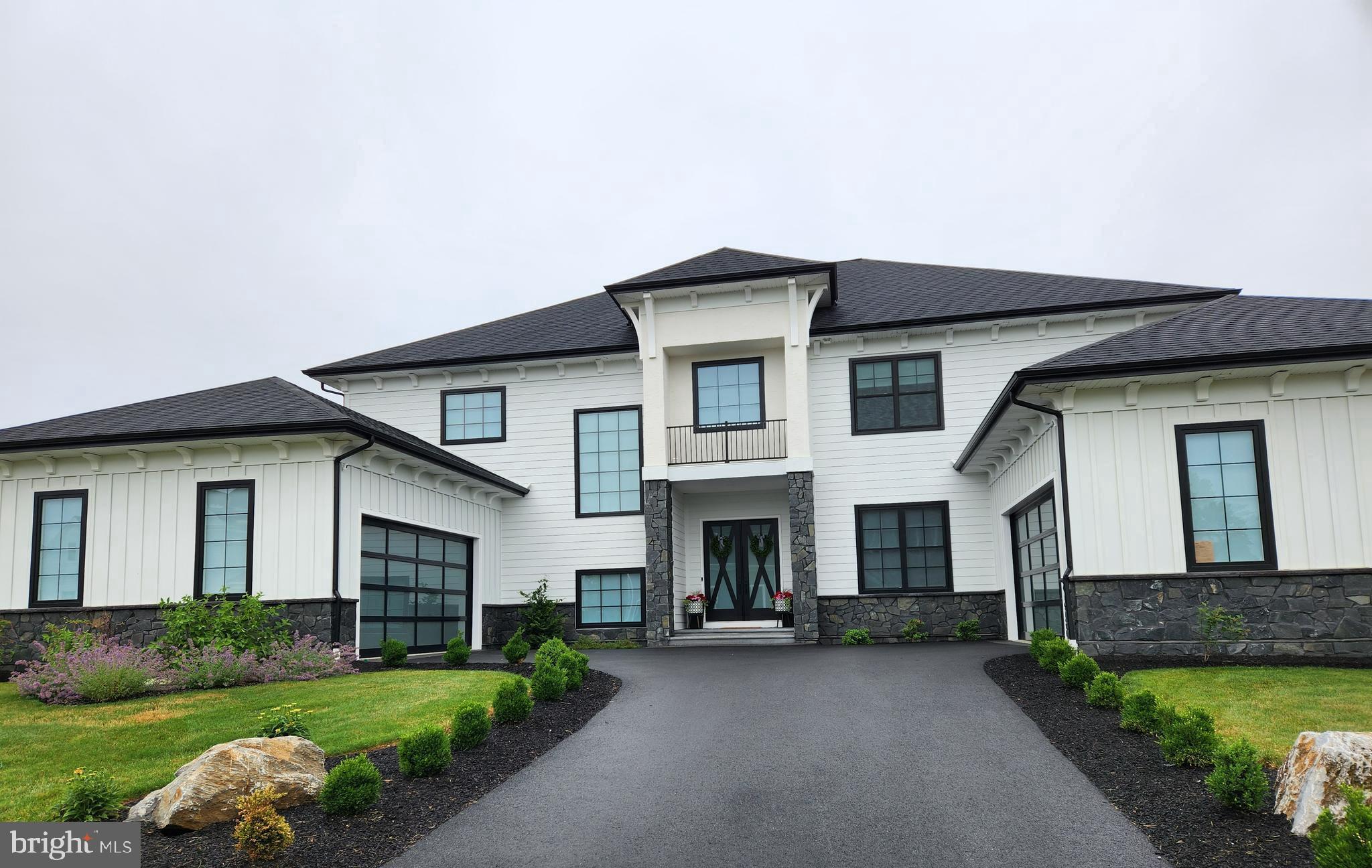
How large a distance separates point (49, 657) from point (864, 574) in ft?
40.7

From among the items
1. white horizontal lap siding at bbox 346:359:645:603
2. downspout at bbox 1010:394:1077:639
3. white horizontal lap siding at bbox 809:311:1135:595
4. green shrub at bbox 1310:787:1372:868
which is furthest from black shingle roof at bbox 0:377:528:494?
green shrub at bbox 1310:787:1372:868

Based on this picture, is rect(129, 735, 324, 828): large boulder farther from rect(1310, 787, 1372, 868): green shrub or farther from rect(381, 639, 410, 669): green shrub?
rect(381, 639, 410, 669): green shrub

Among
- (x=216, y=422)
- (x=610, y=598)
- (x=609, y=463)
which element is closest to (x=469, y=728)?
(x=216, y=422)

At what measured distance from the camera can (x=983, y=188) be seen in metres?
39.8

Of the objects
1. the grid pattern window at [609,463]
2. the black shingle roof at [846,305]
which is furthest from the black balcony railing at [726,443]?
the black shingle roof at [846,305]

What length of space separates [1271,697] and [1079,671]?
153cm

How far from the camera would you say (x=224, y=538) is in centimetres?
1255

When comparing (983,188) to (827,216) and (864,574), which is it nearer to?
(827,216)

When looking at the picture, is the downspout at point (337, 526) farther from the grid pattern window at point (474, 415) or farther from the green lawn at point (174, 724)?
the grid pattern window at point (474, 415)

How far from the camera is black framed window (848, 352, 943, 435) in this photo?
55.4 feet

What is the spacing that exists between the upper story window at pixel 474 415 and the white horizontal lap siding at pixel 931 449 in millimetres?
6513

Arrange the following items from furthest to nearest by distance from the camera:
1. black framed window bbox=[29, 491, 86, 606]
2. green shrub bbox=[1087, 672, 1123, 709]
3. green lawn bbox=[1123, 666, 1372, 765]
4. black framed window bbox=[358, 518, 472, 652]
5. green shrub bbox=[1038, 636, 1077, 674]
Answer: black framed window bbox=[358, 518, 472, 652] < black framed window bbox=[29, 491, 86, 606] < green shrub bbox=[1038, 636, 1077, 674] < green shrub bbox=[1087, 672, 1123, 709] < green lawn bbox=[1123, 666, 1372, 765]

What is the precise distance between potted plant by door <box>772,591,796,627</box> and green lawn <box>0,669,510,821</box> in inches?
309

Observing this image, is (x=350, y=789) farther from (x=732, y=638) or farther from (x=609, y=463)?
(x=609, y=463)
